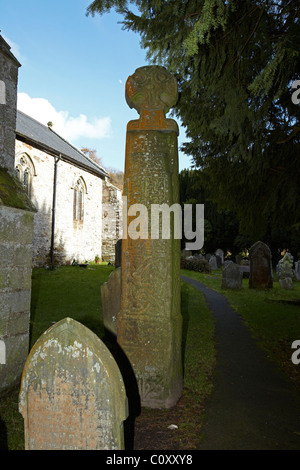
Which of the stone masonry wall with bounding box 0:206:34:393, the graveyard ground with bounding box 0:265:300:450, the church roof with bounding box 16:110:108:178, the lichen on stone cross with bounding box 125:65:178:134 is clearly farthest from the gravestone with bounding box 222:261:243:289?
the church roof with bounding box 16:110:108:178

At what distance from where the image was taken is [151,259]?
341cm

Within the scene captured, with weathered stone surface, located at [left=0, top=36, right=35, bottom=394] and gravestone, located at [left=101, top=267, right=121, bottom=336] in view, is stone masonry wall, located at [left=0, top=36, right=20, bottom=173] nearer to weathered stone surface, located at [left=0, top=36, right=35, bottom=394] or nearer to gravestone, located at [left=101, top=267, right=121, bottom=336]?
weathered stone surface, located at [left=0, top=36, right=35, bottom=394]

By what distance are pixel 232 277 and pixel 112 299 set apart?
8.25 metres

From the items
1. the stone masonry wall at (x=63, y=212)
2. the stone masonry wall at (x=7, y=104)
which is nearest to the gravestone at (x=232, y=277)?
the stone masonry wall at (x=7, y=104)

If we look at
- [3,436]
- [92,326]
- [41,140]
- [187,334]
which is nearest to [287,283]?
[187,334]

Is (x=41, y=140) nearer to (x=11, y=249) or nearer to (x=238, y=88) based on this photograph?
(x=238, y=88)

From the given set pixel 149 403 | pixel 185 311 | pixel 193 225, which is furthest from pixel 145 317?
pixel 193 225

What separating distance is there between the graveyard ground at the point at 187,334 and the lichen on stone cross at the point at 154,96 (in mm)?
3116

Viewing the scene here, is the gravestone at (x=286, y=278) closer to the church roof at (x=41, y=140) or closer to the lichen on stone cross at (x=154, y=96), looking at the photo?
the lichen on stone cross at (x=154, y=96)

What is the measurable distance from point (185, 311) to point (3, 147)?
623 cm

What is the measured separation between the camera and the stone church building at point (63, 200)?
17.4m

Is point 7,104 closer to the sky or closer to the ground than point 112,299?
closer to the sky

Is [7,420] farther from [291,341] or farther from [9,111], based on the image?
[291,341]

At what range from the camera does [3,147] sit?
389 cm
